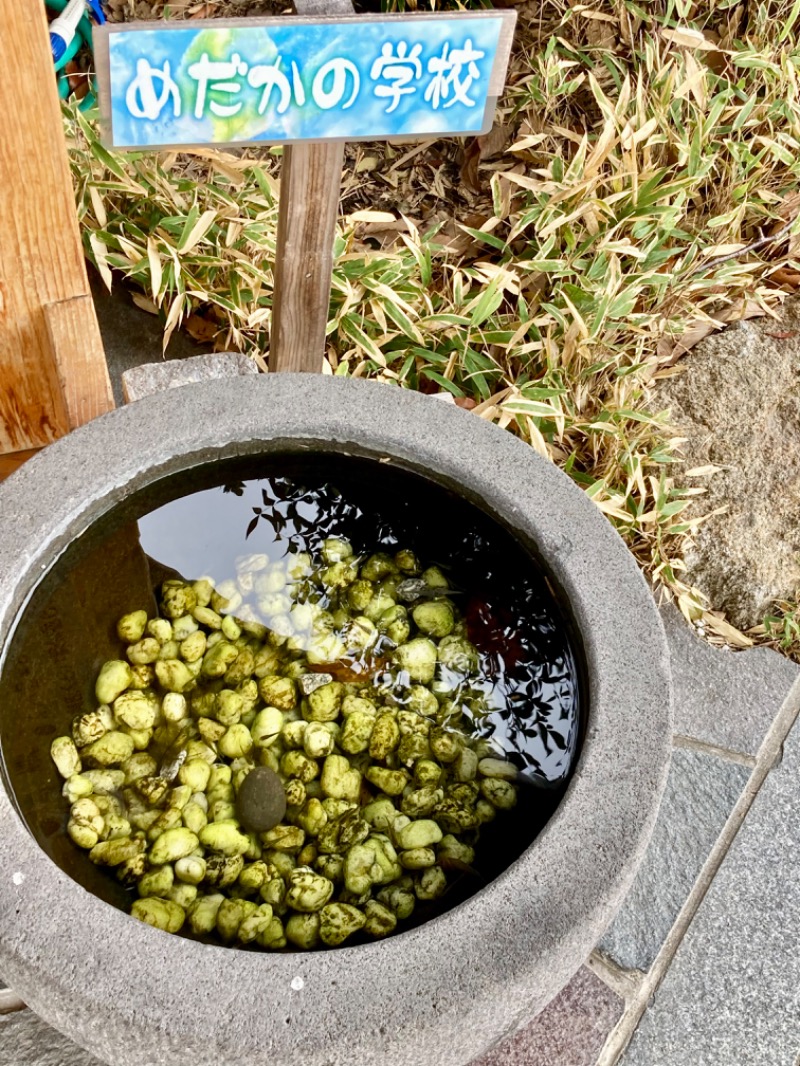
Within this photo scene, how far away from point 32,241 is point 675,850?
173cm

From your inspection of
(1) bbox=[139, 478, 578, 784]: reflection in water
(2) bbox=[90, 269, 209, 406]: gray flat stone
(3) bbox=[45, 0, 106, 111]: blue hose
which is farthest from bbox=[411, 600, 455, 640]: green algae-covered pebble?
(3) bbox=[45, 0, 106, 111]: blue hose

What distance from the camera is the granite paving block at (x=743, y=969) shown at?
1.69 m

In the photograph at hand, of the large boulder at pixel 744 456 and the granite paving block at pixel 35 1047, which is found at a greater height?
the large boulder at pixel 744 456

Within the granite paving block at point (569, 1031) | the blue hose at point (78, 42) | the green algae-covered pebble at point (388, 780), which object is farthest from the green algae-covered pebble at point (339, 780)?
the blue hose at point (78, 42)

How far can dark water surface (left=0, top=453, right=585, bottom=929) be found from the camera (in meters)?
1.42

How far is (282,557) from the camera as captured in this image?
5.87 feet

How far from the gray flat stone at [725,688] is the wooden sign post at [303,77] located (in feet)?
4.33

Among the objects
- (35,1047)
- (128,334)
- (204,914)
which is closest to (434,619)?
(204,914)

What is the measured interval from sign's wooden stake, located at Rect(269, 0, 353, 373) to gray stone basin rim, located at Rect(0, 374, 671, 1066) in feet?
1.40

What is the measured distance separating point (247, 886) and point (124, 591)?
562mm

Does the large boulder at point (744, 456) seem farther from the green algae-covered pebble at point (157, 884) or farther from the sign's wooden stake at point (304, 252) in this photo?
the green algae-covered pebble at point (157, 884)

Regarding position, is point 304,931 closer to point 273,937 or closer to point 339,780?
point 273,937

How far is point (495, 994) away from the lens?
3.61 ft

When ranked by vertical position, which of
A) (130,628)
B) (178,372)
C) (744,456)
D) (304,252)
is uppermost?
(304,252)
